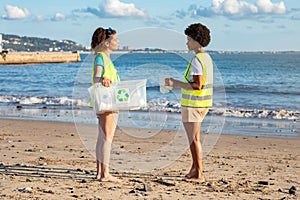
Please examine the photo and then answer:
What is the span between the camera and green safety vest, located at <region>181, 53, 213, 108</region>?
6.44 metres

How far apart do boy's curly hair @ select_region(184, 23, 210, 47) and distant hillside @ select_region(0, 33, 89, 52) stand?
4729 inches

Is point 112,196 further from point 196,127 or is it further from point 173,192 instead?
point 196,127

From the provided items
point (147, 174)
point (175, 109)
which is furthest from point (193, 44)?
point (175, 109)

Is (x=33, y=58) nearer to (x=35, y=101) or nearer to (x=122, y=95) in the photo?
(x=35, y=101)

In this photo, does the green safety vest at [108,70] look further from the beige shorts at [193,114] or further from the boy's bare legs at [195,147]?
→ the boy's bare legs at [195,147]

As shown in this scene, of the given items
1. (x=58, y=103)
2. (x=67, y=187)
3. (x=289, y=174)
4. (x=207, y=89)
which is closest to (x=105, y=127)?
(x=67, y=187)

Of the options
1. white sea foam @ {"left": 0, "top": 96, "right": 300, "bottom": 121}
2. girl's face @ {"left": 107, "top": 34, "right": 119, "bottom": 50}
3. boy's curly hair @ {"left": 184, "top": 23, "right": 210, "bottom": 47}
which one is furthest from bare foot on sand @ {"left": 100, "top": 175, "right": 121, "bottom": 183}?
white sea foam @ {"left": 0, "top": 96, "right": 300, "bottom": 121}

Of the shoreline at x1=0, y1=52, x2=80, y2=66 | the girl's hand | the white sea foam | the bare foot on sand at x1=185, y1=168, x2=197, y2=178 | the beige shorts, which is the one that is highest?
the shoreline at x1=0, y1=52, x2=80, y2=66

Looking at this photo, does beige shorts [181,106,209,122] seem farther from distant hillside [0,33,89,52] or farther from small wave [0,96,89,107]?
distant hillside [0,33,89,52]

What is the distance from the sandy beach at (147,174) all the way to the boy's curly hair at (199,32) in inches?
69.6

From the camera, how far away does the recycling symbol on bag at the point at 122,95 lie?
638 centimetres

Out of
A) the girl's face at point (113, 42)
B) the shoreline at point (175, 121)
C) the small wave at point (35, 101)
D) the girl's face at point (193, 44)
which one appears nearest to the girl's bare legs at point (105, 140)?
the girl's face at point (113, 42)

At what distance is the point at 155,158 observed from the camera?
26.8 ft

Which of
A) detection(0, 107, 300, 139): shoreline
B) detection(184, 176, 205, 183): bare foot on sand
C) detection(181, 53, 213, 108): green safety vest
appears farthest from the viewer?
detection(0, 107, 300, 139): shoreline
